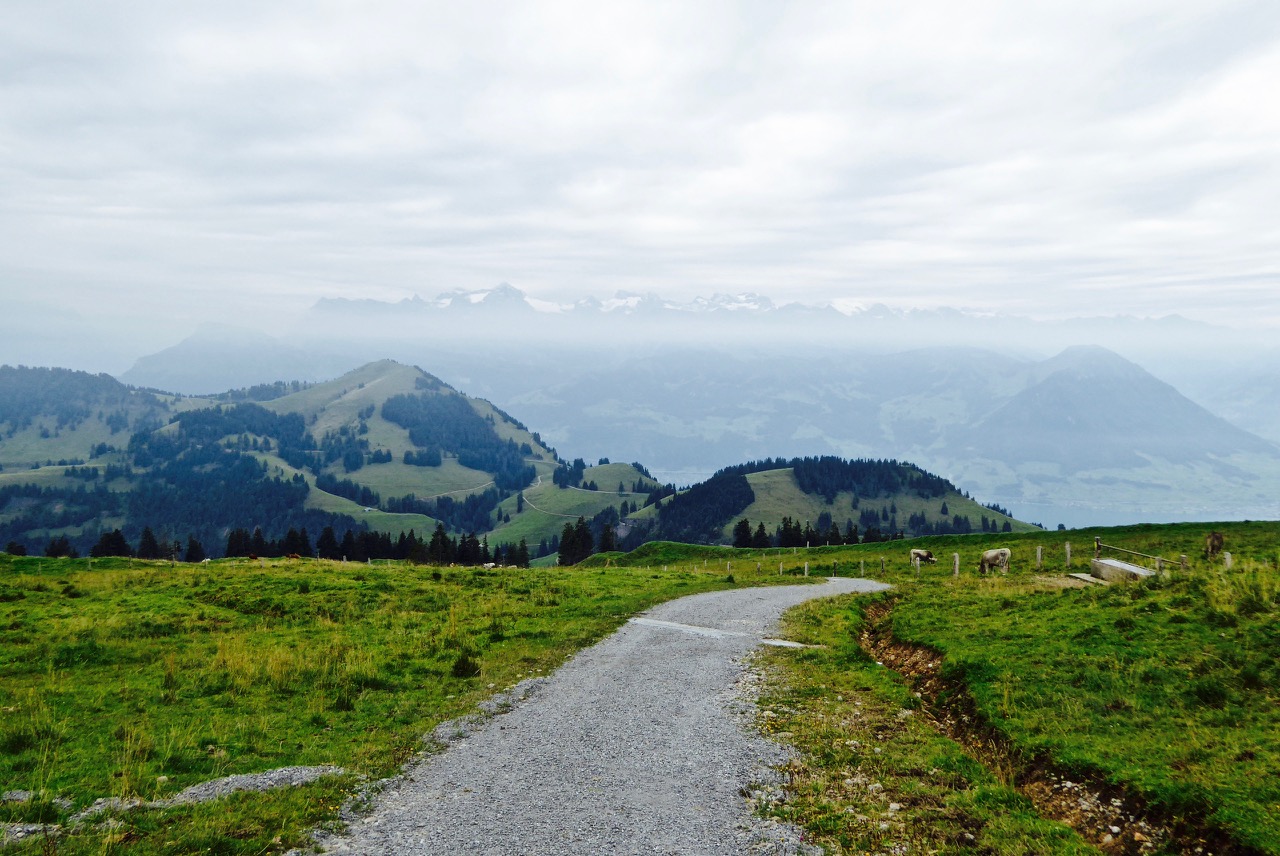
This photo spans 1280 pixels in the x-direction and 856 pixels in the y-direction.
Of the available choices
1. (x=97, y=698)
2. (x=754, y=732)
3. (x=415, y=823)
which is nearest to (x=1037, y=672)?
(x=754, y=732)

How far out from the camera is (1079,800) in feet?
38.9

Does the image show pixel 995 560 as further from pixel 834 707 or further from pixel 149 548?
pixel 149 548

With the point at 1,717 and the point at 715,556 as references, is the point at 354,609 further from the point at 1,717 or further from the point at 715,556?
the point at 715,556

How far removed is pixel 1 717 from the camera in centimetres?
1552

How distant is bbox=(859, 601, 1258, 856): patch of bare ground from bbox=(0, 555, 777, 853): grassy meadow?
12569 millimetres

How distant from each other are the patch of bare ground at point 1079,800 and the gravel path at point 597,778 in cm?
473

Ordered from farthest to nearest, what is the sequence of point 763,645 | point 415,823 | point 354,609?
point 354,609 < point 763,645 < point 415,823

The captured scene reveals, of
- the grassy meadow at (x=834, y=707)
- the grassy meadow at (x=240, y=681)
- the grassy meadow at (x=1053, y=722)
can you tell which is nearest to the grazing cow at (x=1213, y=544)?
the grassy meadow at (x=834, y=707)

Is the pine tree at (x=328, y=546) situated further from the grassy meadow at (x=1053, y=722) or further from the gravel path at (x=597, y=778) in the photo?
the grassy meadow at (x=1053, y=722)

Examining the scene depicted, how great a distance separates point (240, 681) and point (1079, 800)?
20780 mm

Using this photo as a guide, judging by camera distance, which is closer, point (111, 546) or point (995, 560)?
point (995, 560)

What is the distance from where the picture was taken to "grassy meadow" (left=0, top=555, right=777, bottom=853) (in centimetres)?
1149

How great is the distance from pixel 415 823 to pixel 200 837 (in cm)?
321

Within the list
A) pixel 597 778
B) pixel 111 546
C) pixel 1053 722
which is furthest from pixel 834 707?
pixel 111 546
